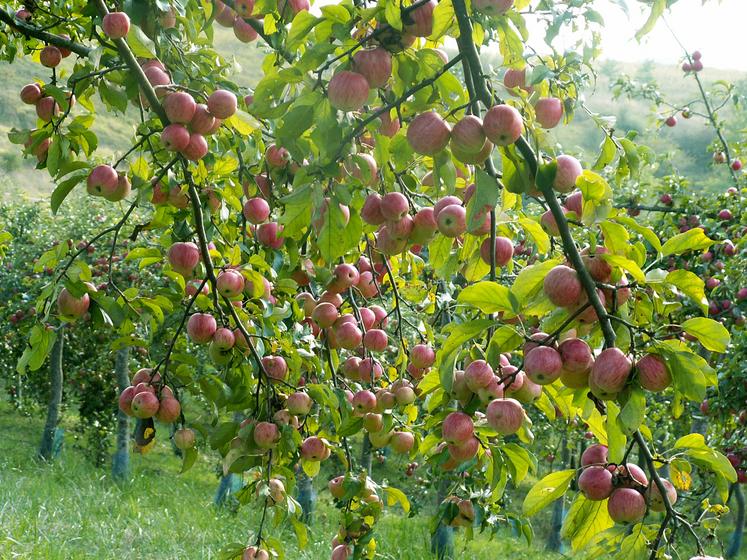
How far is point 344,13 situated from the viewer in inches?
36.7

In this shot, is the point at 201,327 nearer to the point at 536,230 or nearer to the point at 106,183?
the point at 106,183

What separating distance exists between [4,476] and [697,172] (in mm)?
36976

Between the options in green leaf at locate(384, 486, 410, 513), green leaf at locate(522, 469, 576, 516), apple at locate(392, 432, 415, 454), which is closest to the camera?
green leaf at locate(522, 469, 576, 516)

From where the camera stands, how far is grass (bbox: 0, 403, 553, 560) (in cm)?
421

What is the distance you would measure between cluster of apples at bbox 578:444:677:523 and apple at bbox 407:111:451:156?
1.76 feet

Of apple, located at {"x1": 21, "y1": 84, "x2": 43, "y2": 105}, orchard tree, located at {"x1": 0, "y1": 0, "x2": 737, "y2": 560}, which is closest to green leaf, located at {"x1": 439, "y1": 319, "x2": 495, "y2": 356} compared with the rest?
orchard tree, located at {"x1": 0, "y1": 0, "x2": 737, "y2": 560}

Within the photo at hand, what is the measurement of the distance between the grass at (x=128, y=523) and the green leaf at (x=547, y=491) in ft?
10.9

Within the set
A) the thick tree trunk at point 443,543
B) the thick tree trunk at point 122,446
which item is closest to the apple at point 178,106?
the thick tree trunk at point 443,543

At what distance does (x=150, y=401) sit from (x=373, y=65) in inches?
40.3

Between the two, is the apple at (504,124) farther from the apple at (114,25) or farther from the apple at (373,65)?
the apple at (114,25)

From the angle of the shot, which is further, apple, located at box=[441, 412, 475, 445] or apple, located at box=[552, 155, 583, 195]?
apple, located at box=[441, 412, 475, 445]

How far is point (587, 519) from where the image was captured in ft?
3.67

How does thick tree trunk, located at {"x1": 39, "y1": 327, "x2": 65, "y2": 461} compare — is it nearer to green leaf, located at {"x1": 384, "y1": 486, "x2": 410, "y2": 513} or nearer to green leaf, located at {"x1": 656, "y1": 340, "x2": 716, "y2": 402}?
green leaf, located at {"x1": 384, "y1": 486, "x2": 410, "y2": 513}

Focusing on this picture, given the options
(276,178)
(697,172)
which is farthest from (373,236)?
(697,172)
